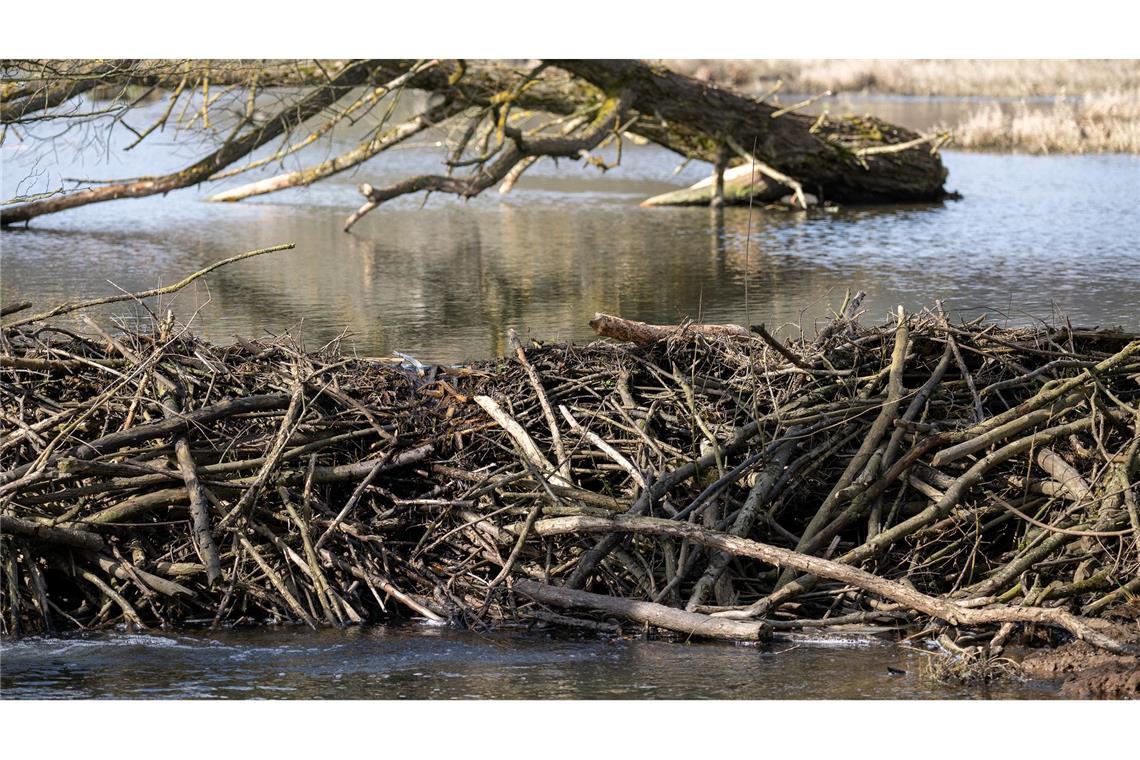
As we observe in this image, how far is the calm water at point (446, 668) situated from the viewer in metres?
4.83

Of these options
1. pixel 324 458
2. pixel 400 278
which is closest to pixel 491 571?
pixel 324 458

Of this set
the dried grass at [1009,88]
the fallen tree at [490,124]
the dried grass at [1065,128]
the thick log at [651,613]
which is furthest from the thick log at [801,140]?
the thick log at [651,613]

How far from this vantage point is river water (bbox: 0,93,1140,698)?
5.01 metres

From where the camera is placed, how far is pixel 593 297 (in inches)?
475

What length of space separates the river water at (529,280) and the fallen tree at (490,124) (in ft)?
2.34

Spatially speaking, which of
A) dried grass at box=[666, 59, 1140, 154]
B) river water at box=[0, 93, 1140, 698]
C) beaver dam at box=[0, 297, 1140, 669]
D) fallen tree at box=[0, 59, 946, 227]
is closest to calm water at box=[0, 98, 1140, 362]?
river water at box=[0, 93, 1140, 698]

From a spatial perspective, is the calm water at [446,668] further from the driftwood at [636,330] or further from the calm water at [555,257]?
the calm water at [555,257]

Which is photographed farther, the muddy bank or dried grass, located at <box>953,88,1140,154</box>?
dried grass, located at <box>953,88,1140,154</box>

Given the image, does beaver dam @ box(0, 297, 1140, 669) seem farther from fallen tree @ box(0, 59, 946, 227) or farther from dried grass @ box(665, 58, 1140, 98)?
dried grass @ box(665, 58, 1140, 98)

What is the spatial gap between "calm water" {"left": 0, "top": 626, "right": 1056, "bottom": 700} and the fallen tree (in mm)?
7096

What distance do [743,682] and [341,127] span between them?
1931cm

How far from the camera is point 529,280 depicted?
510 inches

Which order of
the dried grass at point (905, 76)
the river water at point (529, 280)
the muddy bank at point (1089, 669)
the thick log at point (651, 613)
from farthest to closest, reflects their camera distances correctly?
the dried grass at point (905, 76), the thick log at point (651, 613), the river water at point (529, 280), the muddy bank at point (1089, 669)

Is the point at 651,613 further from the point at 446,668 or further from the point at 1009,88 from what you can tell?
the point at 1009,88
